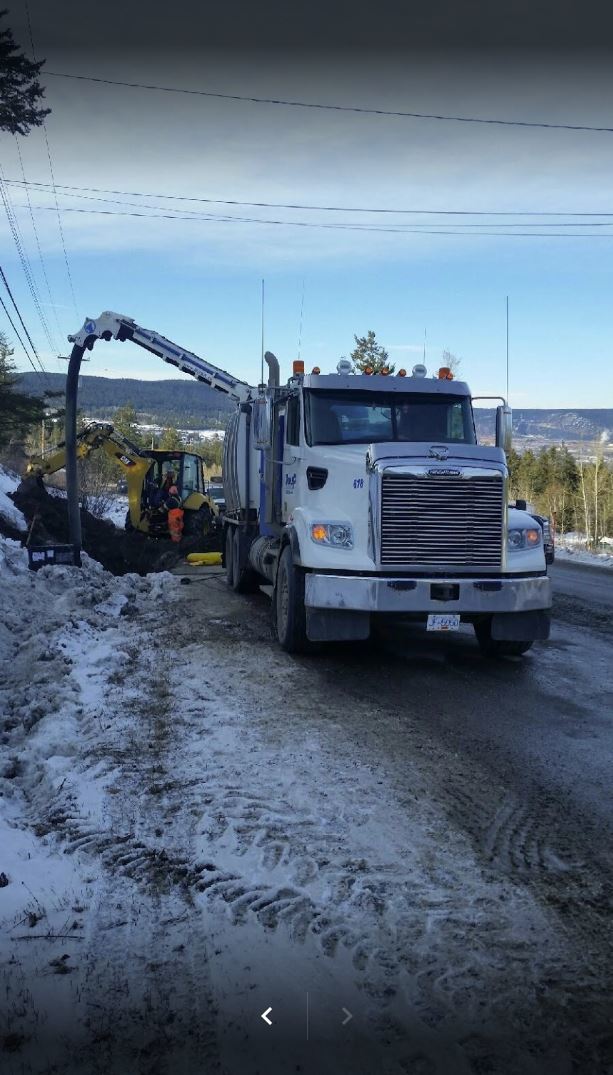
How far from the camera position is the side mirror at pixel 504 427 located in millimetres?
9234

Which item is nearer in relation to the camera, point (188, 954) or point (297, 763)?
point (188, 954)

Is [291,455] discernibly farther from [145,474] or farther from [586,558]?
[586,558]

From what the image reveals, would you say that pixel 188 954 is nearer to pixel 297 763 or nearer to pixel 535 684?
pixel 297 763

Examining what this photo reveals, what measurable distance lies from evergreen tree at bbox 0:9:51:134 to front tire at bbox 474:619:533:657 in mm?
5803

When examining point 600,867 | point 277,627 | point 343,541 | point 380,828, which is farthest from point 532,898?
point 277,627

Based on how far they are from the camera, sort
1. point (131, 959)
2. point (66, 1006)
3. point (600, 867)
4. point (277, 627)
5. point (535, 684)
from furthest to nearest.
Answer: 1. point (277, 627)
2. point (535, 684)
3. point (600, 867)
4. point (131, 959)
5. point (66, 1006)

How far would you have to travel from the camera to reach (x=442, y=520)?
7.66 m

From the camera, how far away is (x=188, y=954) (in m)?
3.10

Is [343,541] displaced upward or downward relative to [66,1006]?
upward

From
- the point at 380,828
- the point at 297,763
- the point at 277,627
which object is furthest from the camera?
the point at 277,627

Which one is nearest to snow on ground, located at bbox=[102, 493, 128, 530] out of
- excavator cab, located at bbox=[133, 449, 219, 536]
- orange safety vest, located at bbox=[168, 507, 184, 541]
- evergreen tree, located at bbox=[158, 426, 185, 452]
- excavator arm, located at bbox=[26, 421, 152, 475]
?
excavator cab, located at bbox=[133, 449, 219, 536]

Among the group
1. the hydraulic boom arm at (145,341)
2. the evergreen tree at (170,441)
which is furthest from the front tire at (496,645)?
the evergreen tree at (170,441)

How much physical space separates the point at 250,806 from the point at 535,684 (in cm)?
382

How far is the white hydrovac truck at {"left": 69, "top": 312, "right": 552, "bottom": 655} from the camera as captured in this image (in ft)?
24.9
